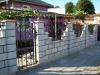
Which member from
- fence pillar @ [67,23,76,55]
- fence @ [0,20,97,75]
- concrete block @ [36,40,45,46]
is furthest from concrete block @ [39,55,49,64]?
fence pillar @ [67,23,76,55]

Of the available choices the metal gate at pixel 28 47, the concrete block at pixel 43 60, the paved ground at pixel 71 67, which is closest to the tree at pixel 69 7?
the paved ground at pixel 71 67

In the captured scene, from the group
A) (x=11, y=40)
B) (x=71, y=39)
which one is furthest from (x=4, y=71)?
(x=71, y=39)

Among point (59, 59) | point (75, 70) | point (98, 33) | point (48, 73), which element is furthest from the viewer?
point (98, 33)

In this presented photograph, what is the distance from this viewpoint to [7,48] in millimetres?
7402

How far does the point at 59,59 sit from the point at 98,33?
827cm

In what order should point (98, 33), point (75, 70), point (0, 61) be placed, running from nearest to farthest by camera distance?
point (0, 61)
point (75, 70)
point (98, 33)

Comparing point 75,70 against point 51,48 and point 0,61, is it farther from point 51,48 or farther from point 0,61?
point 0,61

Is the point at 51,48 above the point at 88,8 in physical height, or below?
below

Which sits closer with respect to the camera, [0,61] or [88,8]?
[0,61]

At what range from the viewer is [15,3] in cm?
1922

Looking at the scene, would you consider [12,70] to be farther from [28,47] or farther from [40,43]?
[40,43]

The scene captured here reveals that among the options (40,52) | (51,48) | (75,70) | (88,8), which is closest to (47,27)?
(51,48)

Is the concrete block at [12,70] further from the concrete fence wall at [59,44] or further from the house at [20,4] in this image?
the house at [20,4]

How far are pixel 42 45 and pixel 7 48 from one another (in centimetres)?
199
